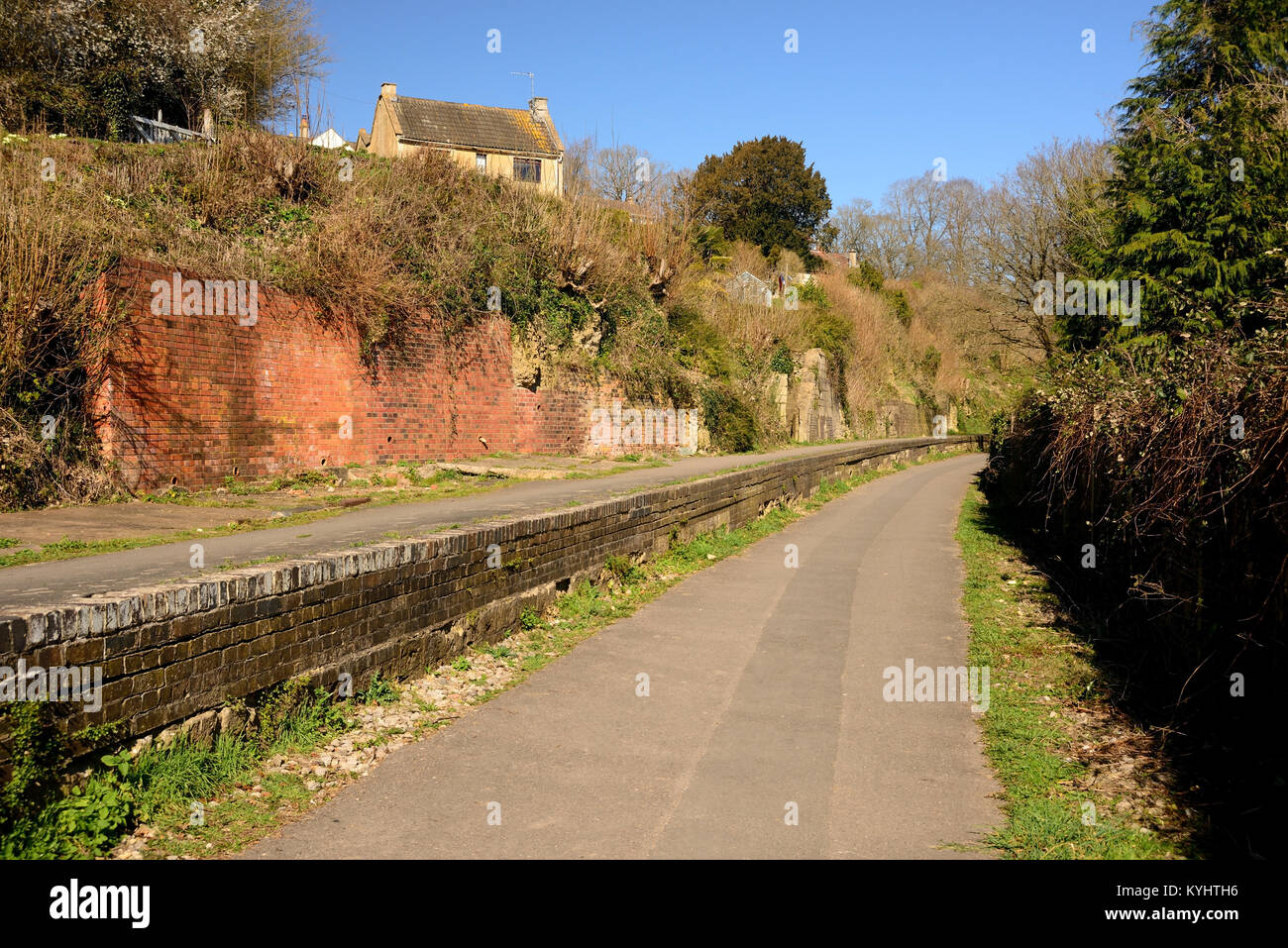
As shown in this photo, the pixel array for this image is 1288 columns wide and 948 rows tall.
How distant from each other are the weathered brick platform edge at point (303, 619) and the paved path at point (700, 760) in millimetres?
758

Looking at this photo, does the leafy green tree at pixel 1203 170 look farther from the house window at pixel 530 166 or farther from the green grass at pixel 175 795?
the house window at pixel 530 166

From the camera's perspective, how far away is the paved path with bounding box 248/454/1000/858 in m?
4.02

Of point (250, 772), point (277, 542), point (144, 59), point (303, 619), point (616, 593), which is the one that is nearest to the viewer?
point (250, 772)

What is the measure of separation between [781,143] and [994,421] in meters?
32.8

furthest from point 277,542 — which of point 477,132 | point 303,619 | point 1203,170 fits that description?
point 477,132

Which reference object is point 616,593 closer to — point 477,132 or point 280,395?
point 280,395

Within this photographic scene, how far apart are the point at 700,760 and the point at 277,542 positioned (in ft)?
15.4

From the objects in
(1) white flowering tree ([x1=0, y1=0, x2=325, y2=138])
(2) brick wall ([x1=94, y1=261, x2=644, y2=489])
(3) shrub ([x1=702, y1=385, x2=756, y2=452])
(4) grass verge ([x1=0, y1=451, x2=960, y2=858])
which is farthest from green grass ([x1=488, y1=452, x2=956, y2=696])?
(1) white flowering tree ([x1=0, y1=0, x2=325, y2=138])

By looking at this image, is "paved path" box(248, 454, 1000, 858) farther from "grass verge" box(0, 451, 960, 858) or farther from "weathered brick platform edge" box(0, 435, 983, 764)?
"weathered brick platform edge" box(0, 435, 983, 764)

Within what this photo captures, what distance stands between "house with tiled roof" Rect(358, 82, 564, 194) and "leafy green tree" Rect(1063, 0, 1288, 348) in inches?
1083

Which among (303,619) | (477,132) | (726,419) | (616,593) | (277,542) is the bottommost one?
(616,593)

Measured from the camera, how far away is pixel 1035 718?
19.5 ft

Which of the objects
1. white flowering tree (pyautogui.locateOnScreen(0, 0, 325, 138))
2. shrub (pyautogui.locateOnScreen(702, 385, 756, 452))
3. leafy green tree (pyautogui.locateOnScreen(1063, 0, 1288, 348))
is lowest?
shrub (pyautogui.locateOnScreen(702, 385, 756, 452))
